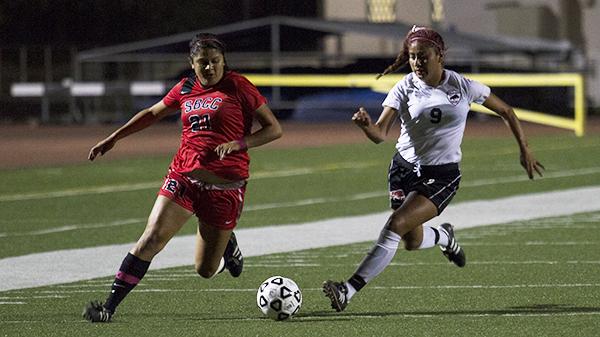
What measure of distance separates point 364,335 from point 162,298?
2321mm

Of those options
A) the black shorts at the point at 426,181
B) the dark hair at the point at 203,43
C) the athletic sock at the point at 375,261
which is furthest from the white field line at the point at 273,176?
the dark hair at the point at 203,43

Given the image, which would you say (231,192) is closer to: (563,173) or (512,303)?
(512,303)

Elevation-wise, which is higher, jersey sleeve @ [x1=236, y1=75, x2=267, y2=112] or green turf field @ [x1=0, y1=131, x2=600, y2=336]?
jersey sleeve @ [x1=236, y1=75, x2=267, y2=112]

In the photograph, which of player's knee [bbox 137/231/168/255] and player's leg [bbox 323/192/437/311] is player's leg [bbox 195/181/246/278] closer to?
player's knee [bbox 137/231/168/255]

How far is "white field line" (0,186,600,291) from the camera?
1275cm

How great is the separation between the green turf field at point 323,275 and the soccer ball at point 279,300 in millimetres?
101

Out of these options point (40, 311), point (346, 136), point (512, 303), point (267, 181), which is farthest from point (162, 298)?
point (346, 136)

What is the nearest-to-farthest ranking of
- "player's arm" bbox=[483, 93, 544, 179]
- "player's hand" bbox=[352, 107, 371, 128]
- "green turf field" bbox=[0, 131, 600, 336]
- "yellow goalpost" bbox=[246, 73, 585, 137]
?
1. "green turf field" bbox=[0, 131, 600, 336]
2. "player's hand" bbox=[352, 107, 371, 128]
3. "player's arm" bbox=[483, 93, 544, 179]
4. "yellow goalpost" bbox=[246, 73, 585, 137]

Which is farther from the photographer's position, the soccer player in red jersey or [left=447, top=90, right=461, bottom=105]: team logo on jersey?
[left=447, top=90, right=461, bottom=105]: team logo on jersey

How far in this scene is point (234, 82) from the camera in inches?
407

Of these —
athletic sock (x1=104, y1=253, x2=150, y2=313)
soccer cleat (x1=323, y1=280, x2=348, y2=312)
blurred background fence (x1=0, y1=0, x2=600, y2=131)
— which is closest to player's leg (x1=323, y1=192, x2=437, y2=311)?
soccer cleat (x1=323, y1=280, x2=348, y2=312)

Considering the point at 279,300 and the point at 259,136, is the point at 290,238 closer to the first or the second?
the point at 259,136

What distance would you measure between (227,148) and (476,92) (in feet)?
6.32

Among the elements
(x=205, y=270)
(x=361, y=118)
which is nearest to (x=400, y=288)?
(x=205, y=270)
